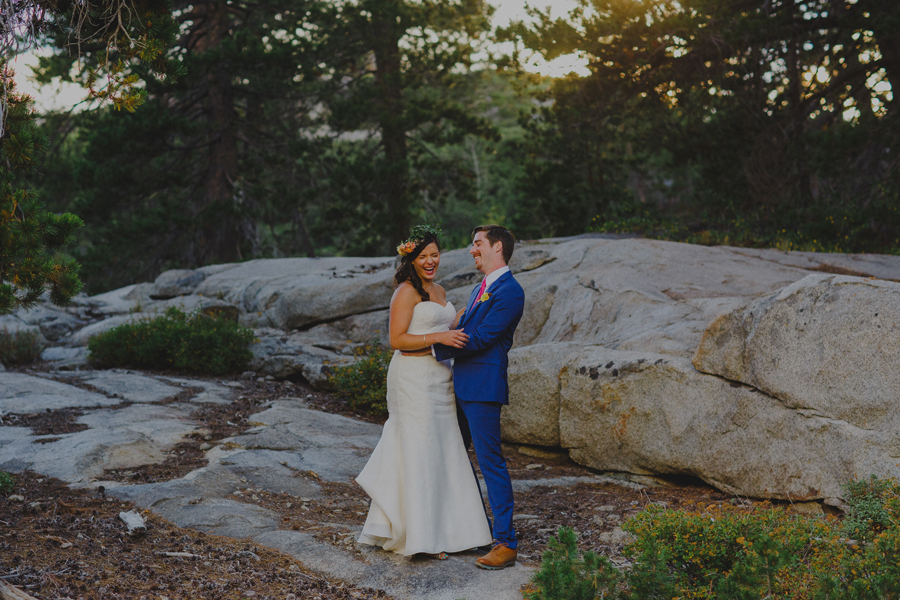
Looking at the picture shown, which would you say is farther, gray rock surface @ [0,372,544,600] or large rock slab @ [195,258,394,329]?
large rock slab @ [195,258,394,329]

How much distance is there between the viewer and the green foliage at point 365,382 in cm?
925

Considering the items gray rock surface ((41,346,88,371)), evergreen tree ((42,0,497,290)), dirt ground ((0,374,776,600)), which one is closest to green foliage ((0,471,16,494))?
dirt ground ((0,374,776,600))

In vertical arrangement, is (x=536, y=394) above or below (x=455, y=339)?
below

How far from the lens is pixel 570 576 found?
3.24 metres

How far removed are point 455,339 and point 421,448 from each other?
2.50 ft

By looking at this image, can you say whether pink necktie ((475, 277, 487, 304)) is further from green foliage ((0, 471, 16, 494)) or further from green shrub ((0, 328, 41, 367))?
green shrub ((0, 328, 41, 367))

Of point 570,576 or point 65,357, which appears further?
point 65,357

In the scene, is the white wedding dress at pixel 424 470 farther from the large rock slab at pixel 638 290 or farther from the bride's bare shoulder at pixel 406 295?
the large rock slab at pixel 638 290

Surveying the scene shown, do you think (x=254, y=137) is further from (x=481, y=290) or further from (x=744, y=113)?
(x=481, y=290)

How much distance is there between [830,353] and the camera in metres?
5.25

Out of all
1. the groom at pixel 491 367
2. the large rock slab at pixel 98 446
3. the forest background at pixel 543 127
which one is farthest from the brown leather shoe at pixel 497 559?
the forest background at pixel 543 127

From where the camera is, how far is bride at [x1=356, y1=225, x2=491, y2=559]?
4551 mm

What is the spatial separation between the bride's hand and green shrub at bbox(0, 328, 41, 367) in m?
9.91

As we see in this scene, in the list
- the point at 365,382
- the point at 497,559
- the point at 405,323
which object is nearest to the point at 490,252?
the point at 405,323
